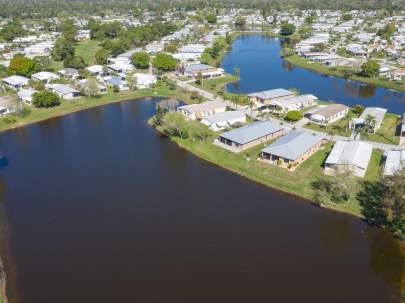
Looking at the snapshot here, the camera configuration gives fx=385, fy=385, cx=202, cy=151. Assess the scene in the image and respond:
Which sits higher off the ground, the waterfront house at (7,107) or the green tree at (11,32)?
the green tree at (11,32)

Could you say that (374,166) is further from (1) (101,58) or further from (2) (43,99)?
(1) (101,58)

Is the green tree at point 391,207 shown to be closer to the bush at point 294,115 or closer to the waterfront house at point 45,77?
the bush at point 294,115

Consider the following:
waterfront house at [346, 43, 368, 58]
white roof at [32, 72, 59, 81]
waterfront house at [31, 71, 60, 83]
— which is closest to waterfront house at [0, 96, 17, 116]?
waterfront house at [31, 71, 60, 83]

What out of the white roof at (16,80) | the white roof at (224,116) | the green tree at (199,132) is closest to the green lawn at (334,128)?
the white roof at (224,116)

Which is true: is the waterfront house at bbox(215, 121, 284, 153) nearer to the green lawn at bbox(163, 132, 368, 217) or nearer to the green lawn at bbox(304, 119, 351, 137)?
the green lawn at bbox(163, 132, 368, 217)

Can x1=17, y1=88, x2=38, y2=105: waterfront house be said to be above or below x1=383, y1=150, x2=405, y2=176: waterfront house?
below

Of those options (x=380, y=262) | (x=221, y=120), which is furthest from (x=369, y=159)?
(x=221, y=120)

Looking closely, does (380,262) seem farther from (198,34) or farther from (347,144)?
(198,34)
